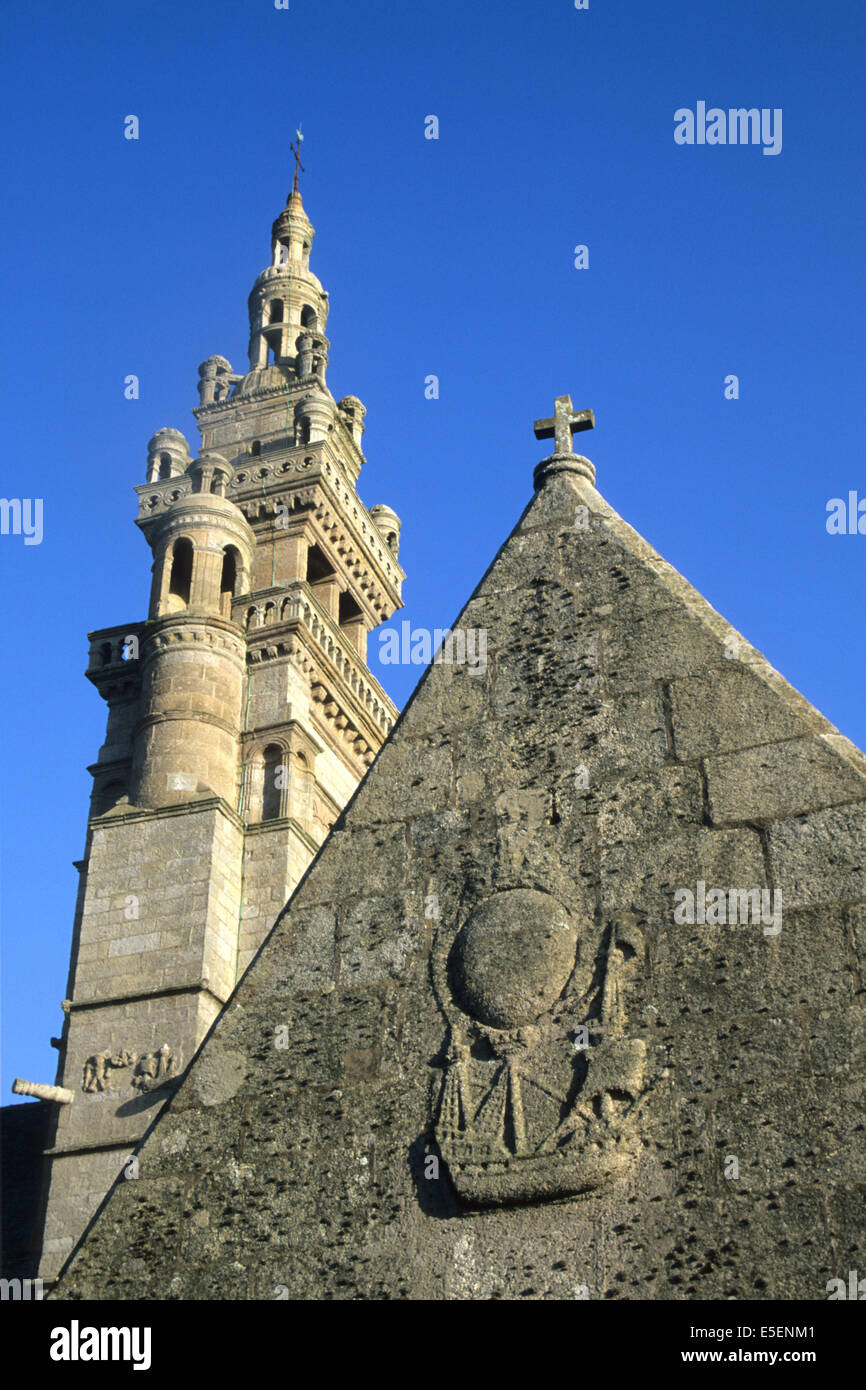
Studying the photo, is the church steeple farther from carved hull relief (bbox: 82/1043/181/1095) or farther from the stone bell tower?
carved hull relief (bbox: 82/1043/181/1095)

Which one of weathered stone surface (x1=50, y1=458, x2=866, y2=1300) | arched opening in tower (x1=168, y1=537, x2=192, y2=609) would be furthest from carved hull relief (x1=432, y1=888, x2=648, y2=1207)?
arched opening in tower (x1=168, y1=537, x2=192, y2=609)

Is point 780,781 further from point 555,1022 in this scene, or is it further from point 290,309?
point 290,309

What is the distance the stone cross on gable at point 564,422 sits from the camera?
5215 mm

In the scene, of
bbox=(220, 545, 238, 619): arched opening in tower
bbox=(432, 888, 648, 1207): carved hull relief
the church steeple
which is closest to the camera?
bbox=(432, 888, 648, 1207): carved hull relief

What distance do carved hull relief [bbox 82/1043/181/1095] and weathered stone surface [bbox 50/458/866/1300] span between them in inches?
574

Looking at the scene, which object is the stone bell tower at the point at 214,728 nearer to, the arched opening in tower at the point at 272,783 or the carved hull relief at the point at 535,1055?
the arched opening in tower at the point at 272,783

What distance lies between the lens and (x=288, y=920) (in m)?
4.35

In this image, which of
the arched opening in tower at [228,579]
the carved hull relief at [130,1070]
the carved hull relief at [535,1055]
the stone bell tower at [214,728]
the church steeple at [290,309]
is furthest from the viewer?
the church steeple at [290,309]

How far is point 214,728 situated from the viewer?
2191 cm

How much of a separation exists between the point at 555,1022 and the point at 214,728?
1843cm

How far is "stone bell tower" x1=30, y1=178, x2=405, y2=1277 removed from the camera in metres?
18.7

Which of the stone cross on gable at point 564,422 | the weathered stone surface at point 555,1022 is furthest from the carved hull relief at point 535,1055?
the stone cross on gable at point 564,422
